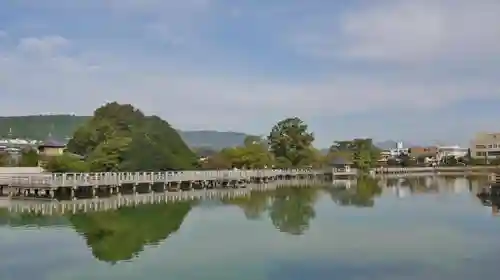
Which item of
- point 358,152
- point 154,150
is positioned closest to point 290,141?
point 358,152

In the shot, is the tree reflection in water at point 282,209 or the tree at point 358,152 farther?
the tree at point 358,152

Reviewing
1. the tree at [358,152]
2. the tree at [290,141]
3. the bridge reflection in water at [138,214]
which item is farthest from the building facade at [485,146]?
the bridge reflection in water at [138,214]

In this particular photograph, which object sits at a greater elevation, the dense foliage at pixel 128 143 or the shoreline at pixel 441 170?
the dense foliage at pixel 128 143

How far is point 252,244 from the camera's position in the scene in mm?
15617

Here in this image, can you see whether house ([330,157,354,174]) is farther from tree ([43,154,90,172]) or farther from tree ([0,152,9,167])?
tree ([43,154,90,172])

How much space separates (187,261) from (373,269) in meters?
3.88

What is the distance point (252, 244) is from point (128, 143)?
20.9 metres

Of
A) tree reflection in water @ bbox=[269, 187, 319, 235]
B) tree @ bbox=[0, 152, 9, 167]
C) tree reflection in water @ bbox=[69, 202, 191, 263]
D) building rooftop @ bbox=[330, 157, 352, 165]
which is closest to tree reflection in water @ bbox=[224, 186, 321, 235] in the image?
tree reflection in water @ bbox=[269, 187, 319, 235]

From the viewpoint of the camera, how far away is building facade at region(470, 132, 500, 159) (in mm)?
98000

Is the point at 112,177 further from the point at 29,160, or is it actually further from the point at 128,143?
the point at 29,160

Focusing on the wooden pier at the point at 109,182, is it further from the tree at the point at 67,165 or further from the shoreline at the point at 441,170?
the shoreline at the point at 441,170

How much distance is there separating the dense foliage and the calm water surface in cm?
1057

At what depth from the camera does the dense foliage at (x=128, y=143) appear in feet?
114

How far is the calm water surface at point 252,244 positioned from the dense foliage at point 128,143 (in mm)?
10572
